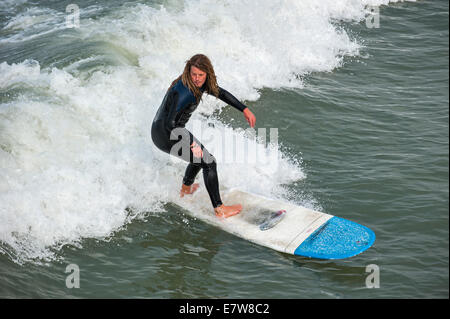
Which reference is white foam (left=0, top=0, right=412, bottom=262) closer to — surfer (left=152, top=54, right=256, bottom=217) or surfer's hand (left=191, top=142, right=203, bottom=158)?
surfer (left=152, top=54, right=256, bottom=217)

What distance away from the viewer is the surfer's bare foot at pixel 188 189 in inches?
258

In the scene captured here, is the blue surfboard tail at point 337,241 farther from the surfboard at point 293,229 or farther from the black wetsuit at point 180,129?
the black wetsuit at point 180,129

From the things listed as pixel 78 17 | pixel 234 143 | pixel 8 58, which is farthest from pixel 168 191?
pixel 78 17

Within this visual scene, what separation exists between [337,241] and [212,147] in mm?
2903

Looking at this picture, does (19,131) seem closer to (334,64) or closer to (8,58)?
(8,58)

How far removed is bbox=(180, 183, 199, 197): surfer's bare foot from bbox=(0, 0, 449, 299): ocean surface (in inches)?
6.0

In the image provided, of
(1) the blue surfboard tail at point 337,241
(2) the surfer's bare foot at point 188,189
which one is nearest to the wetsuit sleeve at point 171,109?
(2) the surfer's bare foot at point 188,189

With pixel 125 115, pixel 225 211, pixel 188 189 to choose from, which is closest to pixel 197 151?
pixel 225 211

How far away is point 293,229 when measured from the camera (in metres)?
5.84

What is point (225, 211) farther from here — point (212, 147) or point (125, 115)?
point (125, 115)
